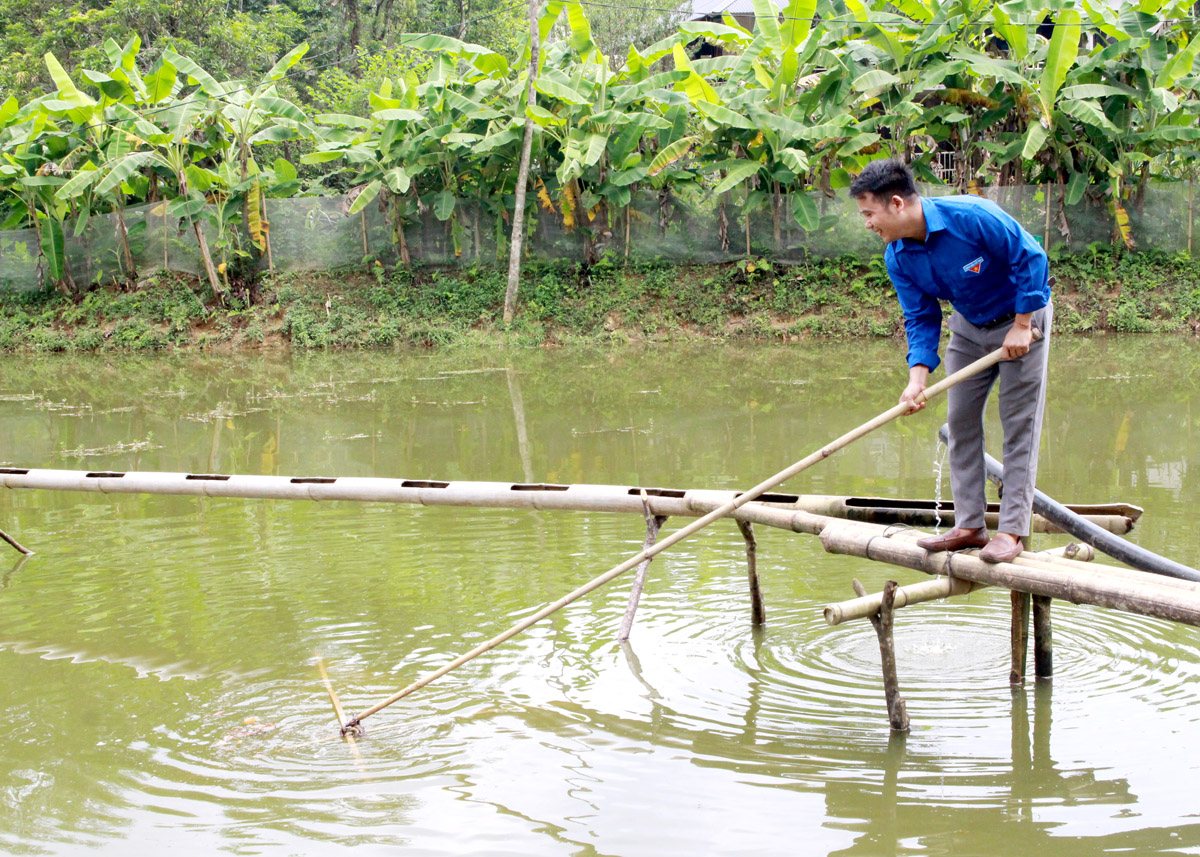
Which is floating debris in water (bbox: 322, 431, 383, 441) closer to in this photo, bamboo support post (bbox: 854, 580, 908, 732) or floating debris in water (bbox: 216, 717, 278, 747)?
floating debris in water (bbox: 216, 717, 278, 747)

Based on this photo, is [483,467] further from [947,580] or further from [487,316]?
[487,316]

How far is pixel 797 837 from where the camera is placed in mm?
2984

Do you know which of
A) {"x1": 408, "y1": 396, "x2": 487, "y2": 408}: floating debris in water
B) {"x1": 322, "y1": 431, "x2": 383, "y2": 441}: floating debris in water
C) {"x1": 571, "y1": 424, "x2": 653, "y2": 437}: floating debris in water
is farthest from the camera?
{"x1": 408, "y1": 396, "x2": 487, "y2": 408}: floating debris in water

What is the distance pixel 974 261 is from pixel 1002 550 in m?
0.90

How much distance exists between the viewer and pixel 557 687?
4059 millimetres

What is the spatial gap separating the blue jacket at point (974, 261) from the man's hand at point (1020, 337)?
0.03 metres

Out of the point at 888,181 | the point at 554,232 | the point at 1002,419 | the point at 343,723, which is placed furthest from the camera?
the point at 554,232

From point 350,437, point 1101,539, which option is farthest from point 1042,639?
point 350,437

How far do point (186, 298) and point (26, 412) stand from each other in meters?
5.80

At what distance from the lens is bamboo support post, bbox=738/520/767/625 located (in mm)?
4359

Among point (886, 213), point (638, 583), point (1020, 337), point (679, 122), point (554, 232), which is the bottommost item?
point (638, 583)

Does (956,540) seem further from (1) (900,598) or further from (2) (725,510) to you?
(2) (725,510)

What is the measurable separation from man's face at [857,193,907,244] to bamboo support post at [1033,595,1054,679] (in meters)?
1.45

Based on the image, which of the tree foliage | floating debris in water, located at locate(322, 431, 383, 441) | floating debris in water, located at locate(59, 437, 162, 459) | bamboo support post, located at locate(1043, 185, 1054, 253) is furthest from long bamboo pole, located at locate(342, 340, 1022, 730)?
bamboo support post, located at locate(1043, 185, 1054, 253)
